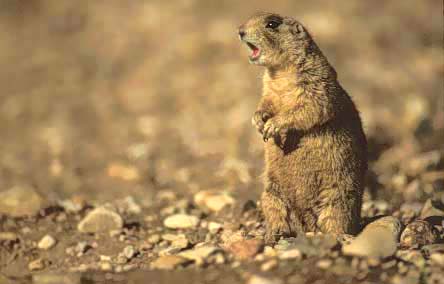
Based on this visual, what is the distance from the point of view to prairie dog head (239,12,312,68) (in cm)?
487

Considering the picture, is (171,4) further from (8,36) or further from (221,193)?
(221,193)

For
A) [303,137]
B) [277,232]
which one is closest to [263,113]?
[303,137]

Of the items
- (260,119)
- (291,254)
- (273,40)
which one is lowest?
(291,254)

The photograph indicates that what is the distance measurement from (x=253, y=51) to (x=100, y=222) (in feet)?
6.02

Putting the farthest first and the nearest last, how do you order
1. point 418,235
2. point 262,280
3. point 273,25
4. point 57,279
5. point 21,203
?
point 21,203 < point 273,25 < point 418,235 < point 57,279 < point 262,280

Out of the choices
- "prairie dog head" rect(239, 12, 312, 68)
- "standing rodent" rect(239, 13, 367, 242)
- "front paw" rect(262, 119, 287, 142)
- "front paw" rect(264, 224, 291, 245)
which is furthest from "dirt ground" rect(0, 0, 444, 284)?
"prairie dog head" rect(239, 12, 312, 68)

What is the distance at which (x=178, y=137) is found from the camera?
8648mm

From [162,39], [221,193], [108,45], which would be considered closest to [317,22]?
[162,39]

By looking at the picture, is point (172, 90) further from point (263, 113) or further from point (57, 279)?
point (57, 279)

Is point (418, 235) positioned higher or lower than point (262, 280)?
higher

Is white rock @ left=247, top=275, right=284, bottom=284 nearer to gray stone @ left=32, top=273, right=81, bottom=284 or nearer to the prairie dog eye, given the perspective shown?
gray stone @ left=32, top=273, right=81, bottom=284

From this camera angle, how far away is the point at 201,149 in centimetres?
816

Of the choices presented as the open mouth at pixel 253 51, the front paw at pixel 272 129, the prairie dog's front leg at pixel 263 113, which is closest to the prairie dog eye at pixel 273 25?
the open mouth at pixel 253 51

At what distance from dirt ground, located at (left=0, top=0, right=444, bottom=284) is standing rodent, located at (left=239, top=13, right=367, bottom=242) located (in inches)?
16.8
